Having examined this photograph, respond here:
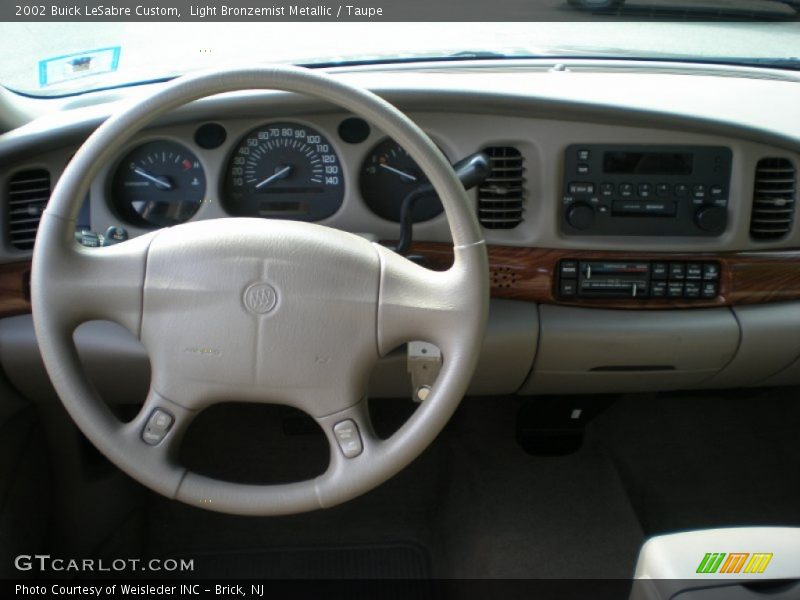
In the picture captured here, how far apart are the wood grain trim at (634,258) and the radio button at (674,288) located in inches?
0.7

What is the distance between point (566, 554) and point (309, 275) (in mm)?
1347

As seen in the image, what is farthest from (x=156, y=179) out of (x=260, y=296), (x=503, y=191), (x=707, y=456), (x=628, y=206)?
(x=707, y=456)

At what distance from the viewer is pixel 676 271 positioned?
1.84m

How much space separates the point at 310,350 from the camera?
1.33 meters

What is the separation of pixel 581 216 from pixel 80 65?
4.12ft

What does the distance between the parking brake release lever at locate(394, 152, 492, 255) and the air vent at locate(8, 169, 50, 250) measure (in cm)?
77

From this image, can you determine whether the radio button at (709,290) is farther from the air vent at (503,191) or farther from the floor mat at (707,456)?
the floor mat at (707,456)

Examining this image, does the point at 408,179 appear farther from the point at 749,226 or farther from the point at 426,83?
the point at 749,226

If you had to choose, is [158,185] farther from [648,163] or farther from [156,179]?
[648,163]

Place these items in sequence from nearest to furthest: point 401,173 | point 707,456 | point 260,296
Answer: point 260,296
point 401,173
point 707,456

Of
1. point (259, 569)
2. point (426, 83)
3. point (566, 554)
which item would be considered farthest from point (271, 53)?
point (566, 554)

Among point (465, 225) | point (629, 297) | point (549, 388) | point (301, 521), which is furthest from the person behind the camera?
point (301, 521)

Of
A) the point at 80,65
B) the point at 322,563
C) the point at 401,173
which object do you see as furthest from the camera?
the point at 322,563

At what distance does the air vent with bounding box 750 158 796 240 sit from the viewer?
1831 millimetres
